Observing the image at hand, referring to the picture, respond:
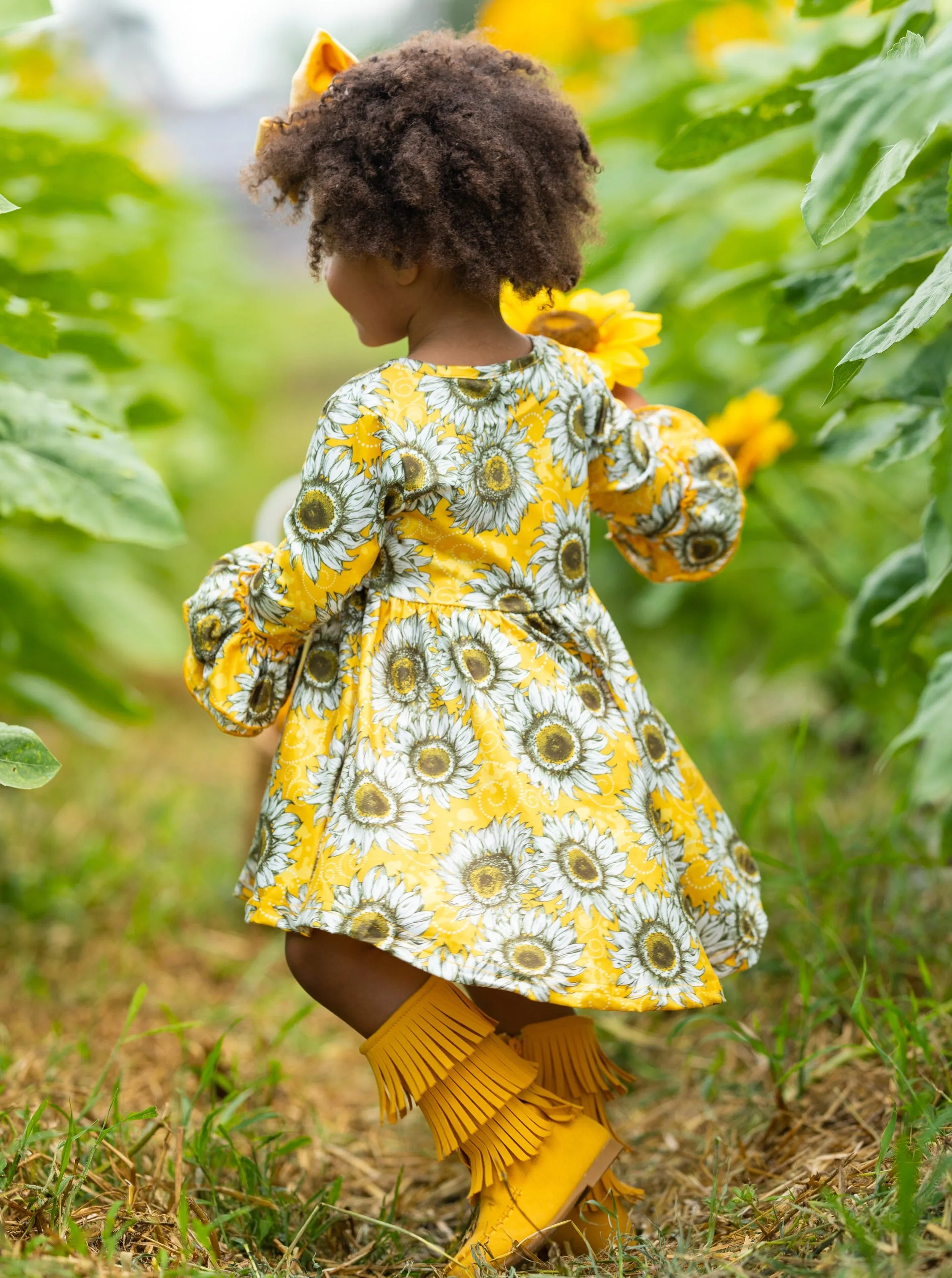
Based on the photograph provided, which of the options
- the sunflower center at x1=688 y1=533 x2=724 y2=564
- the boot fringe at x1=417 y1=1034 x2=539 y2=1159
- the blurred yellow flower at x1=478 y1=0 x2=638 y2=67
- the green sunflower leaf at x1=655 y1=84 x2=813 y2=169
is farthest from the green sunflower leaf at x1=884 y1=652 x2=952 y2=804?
the blurred yellow flower at x1=478 y1=0 x2=638 y2=67

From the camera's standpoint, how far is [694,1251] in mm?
1207

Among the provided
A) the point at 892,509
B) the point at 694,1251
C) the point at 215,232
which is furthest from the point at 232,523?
the point at 694,1251

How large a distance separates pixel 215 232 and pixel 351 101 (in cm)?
Result: 568

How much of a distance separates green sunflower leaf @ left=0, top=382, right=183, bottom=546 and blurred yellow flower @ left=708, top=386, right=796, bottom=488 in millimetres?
988

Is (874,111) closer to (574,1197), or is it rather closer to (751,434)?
(574,1197)

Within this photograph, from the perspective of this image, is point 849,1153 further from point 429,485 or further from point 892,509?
point 892,509

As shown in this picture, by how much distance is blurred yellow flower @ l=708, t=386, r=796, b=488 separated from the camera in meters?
2.11

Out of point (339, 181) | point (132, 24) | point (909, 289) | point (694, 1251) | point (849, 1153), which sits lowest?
point (132, 24)

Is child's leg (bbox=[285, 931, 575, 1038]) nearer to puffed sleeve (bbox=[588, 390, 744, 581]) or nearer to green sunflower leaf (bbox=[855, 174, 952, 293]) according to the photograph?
puffed sleeve (bbox=[588, 390, 744, 581])

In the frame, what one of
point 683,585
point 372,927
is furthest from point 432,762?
point 683,585

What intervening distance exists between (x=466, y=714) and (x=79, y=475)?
0.62 meters

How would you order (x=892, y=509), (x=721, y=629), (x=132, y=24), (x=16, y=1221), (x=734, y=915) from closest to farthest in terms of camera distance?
(x=16, y=1221) → (x=734, y=915) → (x=892, y=509) → (x=721, y=629) → (x=132, y=24)

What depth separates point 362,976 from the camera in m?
1.30

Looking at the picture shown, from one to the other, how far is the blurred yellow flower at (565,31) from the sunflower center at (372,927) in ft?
12.4
